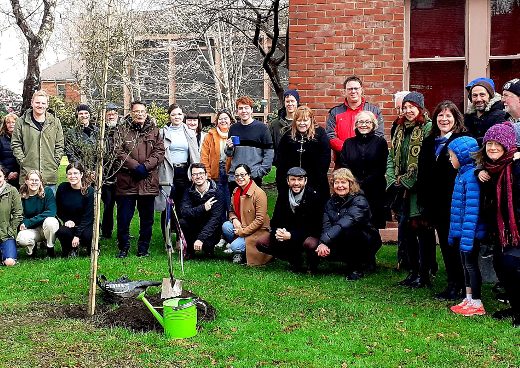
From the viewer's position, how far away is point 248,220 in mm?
8961

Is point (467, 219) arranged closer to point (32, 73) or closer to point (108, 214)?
point (108, 214)

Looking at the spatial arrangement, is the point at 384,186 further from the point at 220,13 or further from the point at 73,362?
the point at 220,13

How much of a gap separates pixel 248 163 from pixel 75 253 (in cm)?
264

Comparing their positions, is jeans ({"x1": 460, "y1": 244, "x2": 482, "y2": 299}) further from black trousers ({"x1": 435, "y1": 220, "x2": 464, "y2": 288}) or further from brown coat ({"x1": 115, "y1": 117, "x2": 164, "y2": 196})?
brown coat ({"x1": 115, "y1": 117, "x2": 164, "y2": 196})

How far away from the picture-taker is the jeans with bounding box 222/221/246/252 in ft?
29.1

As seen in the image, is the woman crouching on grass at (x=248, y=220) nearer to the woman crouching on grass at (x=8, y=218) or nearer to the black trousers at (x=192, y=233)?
the black trousers at (x=192, y=233)

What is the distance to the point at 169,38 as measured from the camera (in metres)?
30.8

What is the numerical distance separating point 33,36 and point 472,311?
71.4 ft

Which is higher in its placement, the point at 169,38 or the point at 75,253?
the point at 169,38

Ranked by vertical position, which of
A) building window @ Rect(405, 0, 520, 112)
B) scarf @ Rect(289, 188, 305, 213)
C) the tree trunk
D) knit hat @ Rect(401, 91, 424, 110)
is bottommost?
scarf @ Rect(289, 188, 305, 213)

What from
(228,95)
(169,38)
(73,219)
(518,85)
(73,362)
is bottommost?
(73,362)

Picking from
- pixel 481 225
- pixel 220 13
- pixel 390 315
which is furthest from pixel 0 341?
pixel 220 13

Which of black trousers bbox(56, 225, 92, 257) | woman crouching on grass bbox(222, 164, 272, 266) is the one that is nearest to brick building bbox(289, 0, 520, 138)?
woman crouching on grass bbox(222, 164, 272, 266)

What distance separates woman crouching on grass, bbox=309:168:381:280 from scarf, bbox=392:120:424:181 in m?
0.58
